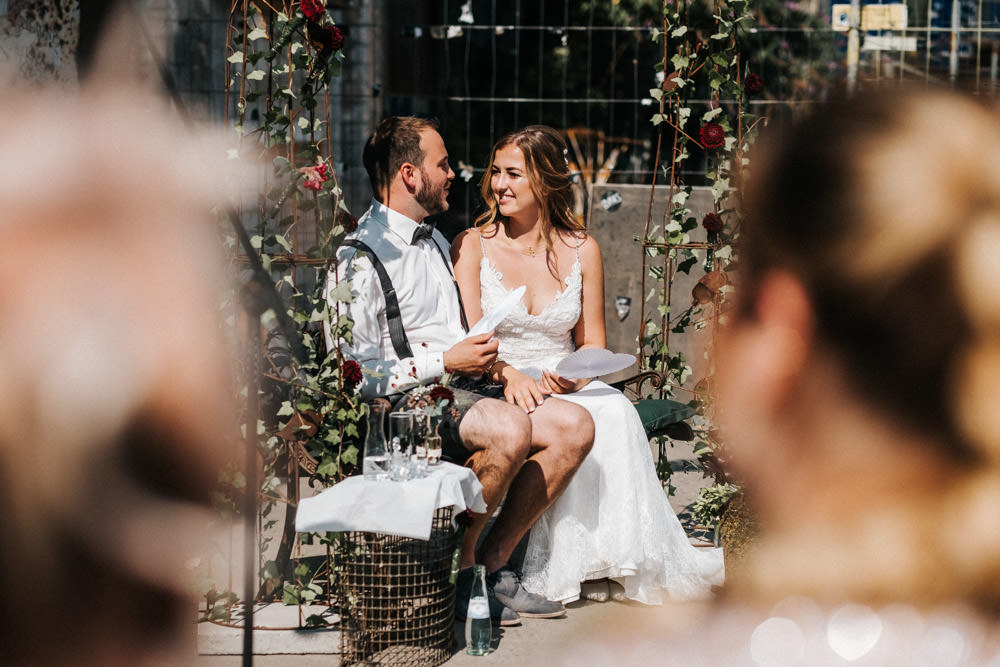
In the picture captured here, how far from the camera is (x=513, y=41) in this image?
7.86m

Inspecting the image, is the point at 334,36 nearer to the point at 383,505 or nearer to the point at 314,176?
the point at 314,176

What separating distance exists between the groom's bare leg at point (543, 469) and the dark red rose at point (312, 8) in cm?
143

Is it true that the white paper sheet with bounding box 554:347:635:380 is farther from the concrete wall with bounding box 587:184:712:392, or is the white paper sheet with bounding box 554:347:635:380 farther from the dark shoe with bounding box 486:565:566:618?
the concrete wall with bounding box 587:184:712:392

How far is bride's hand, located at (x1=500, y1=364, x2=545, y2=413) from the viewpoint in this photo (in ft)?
11.1

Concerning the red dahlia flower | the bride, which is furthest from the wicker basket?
the red dahlia flower

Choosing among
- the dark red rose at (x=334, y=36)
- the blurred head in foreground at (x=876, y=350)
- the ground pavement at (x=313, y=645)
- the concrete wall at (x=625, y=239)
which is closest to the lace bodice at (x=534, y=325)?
the ground pavement at (x=313, y=645)

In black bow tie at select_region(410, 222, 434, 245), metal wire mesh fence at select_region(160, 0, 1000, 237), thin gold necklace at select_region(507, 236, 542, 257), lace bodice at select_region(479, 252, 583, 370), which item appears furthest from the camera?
metal wire mesh fence at select_region(160, 0, 1000, 237)

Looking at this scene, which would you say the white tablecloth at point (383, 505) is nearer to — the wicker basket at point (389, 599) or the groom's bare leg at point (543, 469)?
the wicker basket at point (389, 599)

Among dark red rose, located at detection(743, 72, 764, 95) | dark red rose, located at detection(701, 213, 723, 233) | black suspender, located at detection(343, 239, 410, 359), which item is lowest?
black suspender, located at detection(343, 239, 410, 359)

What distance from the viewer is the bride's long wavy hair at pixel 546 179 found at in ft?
12.6

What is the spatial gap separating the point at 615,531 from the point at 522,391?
57cm

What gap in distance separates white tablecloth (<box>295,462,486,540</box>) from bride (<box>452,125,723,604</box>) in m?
0.77

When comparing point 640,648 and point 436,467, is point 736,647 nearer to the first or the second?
point 640,648

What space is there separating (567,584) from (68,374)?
282 centimetres
